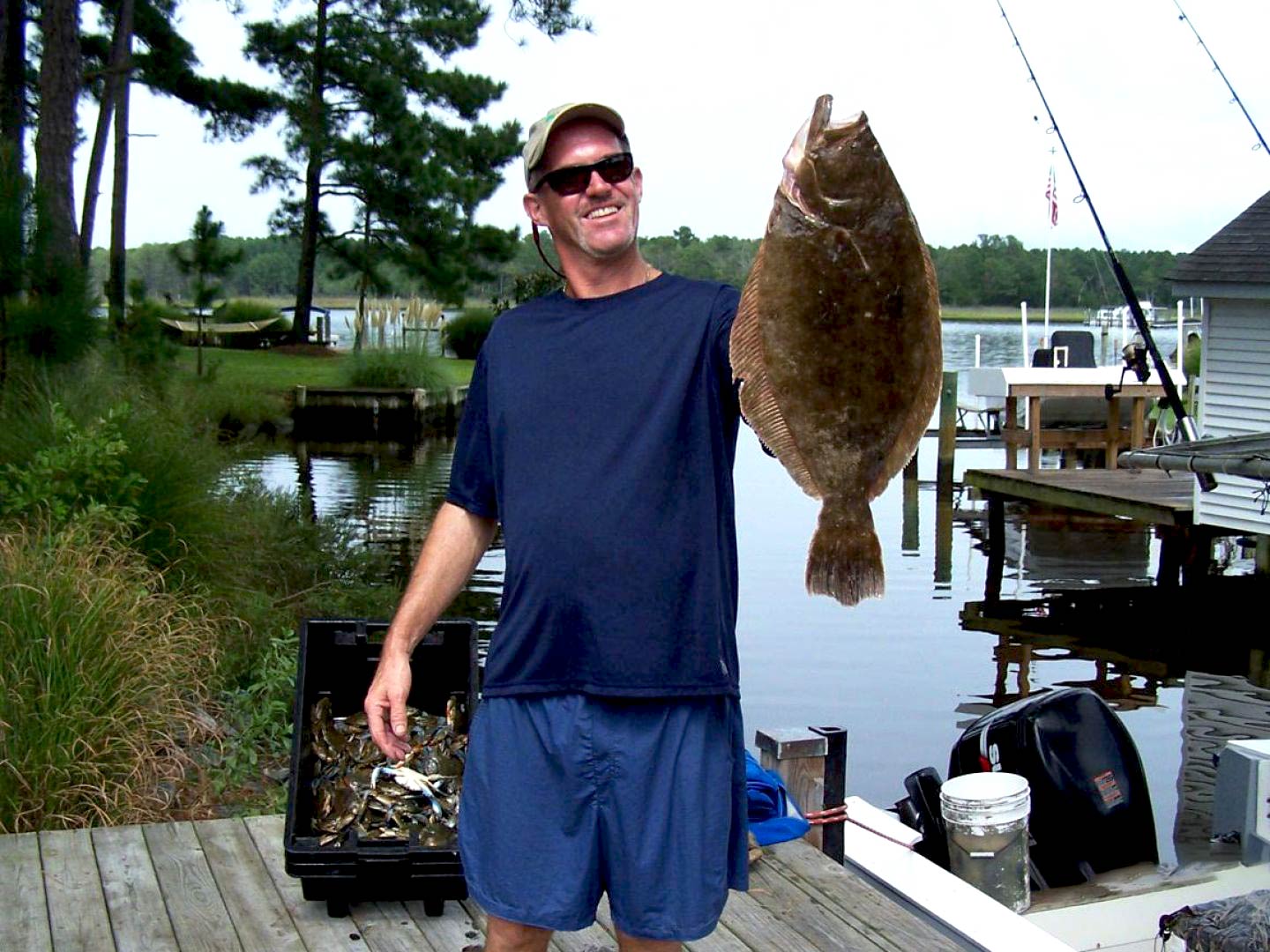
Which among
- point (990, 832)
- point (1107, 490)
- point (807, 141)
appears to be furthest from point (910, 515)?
point (807, 141)

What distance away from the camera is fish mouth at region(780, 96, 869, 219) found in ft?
6.58

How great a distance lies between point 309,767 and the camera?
4.29 m

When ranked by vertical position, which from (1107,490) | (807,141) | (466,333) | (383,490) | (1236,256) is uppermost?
(466,333)

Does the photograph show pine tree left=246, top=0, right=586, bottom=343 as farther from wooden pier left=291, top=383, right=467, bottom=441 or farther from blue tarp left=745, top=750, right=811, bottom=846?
blue tarp left=745, top=750, right=811, bottom=846

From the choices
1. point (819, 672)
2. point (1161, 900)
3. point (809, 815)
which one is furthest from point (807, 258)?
point (819, 672)

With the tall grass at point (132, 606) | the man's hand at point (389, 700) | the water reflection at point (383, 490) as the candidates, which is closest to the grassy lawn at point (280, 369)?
the water reflection at point (383, 490)

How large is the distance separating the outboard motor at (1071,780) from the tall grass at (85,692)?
130 inches

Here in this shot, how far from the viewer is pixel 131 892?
4121 millimetres

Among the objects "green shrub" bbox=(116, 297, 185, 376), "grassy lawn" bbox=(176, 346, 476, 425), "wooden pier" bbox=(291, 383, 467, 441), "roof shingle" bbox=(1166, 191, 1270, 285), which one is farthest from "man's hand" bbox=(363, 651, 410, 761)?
"wooden pier" bbox=(291, 383, 467, 441)

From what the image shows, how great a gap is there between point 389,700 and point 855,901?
208cm

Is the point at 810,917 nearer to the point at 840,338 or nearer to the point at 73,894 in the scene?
the point at 73,894

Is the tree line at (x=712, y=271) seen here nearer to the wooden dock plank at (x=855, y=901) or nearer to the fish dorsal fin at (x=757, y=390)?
the fish dorsal fin at (x=757, y=390)

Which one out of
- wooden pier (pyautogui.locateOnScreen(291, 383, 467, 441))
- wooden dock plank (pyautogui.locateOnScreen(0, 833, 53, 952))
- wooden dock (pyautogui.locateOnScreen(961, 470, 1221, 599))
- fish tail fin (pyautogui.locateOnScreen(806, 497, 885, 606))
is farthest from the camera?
wooden pier (pyautogui.locateOnScreen(291, 383, 467, 441))

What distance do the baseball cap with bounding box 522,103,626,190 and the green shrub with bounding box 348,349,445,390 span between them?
28.4 meters
